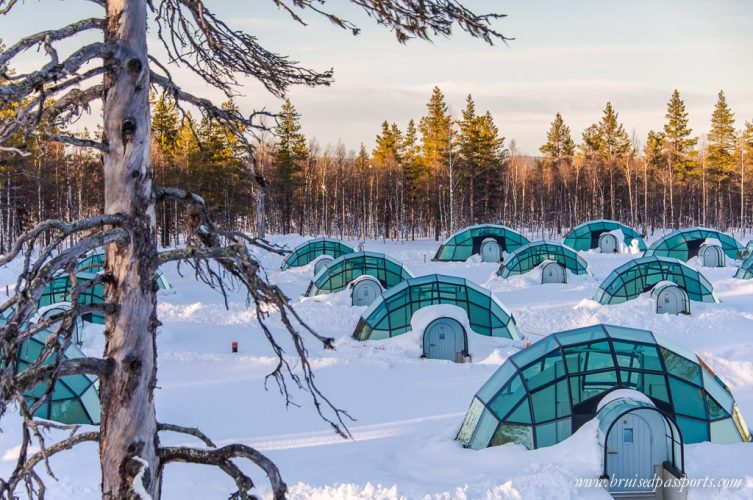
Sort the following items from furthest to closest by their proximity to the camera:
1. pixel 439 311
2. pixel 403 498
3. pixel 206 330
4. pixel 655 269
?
pixel 655 269, pixel 206 330, pixel 439 311, pixel 403 498

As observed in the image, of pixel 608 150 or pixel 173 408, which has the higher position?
pixel 608 150

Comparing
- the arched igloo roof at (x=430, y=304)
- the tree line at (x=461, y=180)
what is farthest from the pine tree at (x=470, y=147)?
the arched igloo roof at (x=430, y=304)

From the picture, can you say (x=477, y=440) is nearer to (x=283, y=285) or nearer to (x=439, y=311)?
(x=439, y=311)

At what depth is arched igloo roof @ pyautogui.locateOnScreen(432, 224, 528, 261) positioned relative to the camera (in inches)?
1614

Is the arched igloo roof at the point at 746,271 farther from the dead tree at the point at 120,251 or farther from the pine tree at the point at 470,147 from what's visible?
the dead tree at the point at 120,251

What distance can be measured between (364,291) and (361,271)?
8.00 ft

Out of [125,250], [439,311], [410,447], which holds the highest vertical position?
[125,250]

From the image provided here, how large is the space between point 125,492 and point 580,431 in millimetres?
7844

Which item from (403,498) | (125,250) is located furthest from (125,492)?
(403,498)

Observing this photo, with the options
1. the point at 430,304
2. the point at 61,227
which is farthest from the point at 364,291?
the point at 61,227

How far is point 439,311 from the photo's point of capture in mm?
18234

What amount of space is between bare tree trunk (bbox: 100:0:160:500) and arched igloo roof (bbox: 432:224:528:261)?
37913 mm

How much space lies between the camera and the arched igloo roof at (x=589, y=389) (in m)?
10.6

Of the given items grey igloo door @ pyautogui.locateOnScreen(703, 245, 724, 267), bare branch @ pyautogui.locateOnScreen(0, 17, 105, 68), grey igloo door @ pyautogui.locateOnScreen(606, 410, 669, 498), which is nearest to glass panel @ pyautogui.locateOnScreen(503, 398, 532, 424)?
grey igloo door @ pyautogui.locateOnScreen(606, 410, 669, 498)
